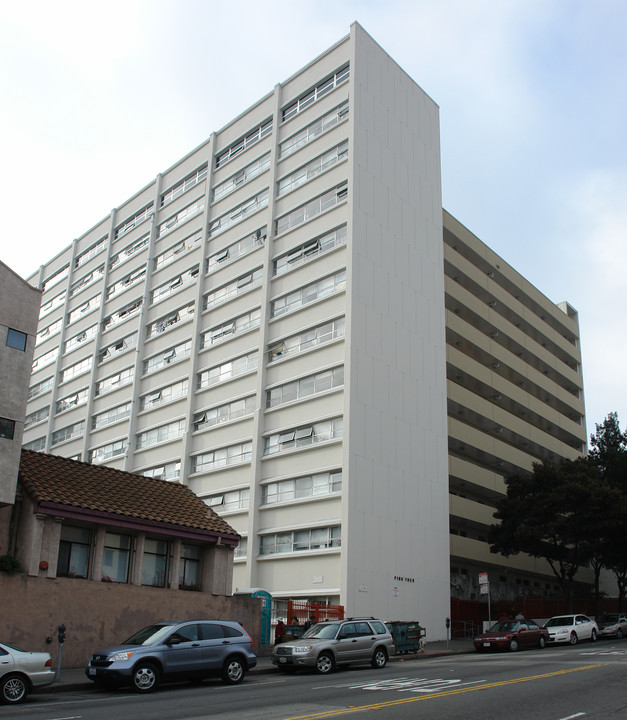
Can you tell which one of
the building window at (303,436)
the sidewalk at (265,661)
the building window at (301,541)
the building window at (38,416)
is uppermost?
the building window at (38,416)

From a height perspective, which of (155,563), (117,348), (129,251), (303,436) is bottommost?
(155,563)

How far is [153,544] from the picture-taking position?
82.1 ft

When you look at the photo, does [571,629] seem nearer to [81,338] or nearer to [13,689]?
[13,689]

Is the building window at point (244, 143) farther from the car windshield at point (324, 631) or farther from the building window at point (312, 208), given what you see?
the car windshield at point (324, 631)

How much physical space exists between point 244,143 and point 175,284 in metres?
11.6

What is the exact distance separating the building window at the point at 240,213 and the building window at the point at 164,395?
1128cm

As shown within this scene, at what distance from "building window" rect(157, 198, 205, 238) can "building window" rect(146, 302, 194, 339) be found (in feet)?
24.8

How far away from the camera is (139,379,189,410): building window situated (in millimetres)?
51594

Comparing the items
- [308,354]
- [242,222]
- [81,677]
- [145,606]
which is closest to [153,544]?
[145,606]

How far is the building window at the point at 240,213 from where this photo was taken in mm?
50156

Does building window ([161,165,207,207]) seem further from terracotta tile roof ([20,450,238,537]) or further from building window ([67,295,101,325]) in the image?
terracotta tile roof ([20,450,238,537])

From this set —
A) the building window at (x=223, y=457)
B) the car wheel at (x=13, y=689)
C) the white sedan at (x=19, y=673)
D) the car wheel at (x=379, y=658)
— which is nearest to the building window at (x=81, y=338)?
the building window at (x=223, y=457)

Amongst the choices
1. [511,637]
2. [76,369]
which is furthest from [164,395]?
[511,637]

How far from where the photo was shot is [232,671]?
18203 millimetres
